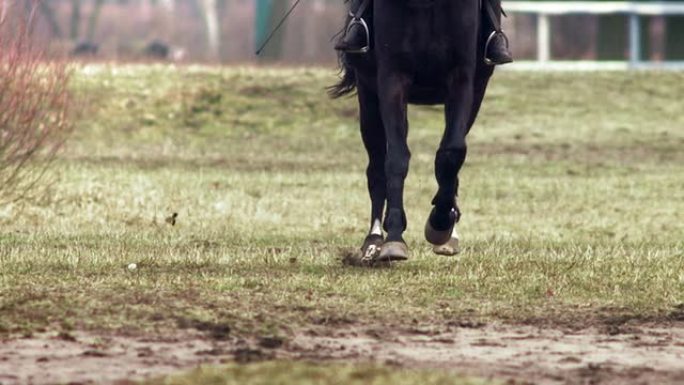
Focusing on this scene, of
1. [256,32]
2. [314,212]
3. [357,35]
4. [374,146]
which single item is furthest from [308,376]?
[256,32]

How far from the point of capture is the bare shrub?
1823 cm

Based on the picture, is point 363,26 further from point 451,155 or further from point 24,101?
point 24,101

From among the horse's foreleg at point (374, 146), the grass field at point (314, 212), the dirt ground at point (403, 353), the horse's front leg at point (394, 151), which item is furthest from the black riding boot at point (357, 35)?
the dirt ground at point (403, 353)

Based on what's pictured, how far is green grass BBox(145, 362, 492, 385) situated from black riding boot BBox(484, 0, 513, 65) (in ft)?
15.5

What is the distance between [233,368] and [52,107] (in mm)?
12198

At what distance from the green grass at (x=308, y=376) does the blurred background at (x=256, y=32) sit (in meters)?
6.09

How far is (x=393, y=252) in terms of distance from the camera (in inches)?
517

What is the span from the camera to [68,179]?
2402 cm

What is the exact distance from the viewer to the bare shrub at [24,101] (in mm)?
18234

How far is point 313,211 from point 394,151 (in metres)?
8.18

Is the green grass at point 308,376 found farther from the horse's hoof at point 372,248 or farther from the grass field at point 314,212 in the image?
the horse's hoof at point 372,248

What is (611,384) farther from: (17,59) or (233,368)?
(17,59)

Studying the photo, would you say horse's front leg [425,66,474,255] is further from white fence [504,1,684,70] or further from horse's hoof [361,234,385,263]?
white fence [504,1,684,70]

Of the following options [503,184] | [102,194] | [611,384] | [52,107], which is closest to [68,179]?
[102,194]
